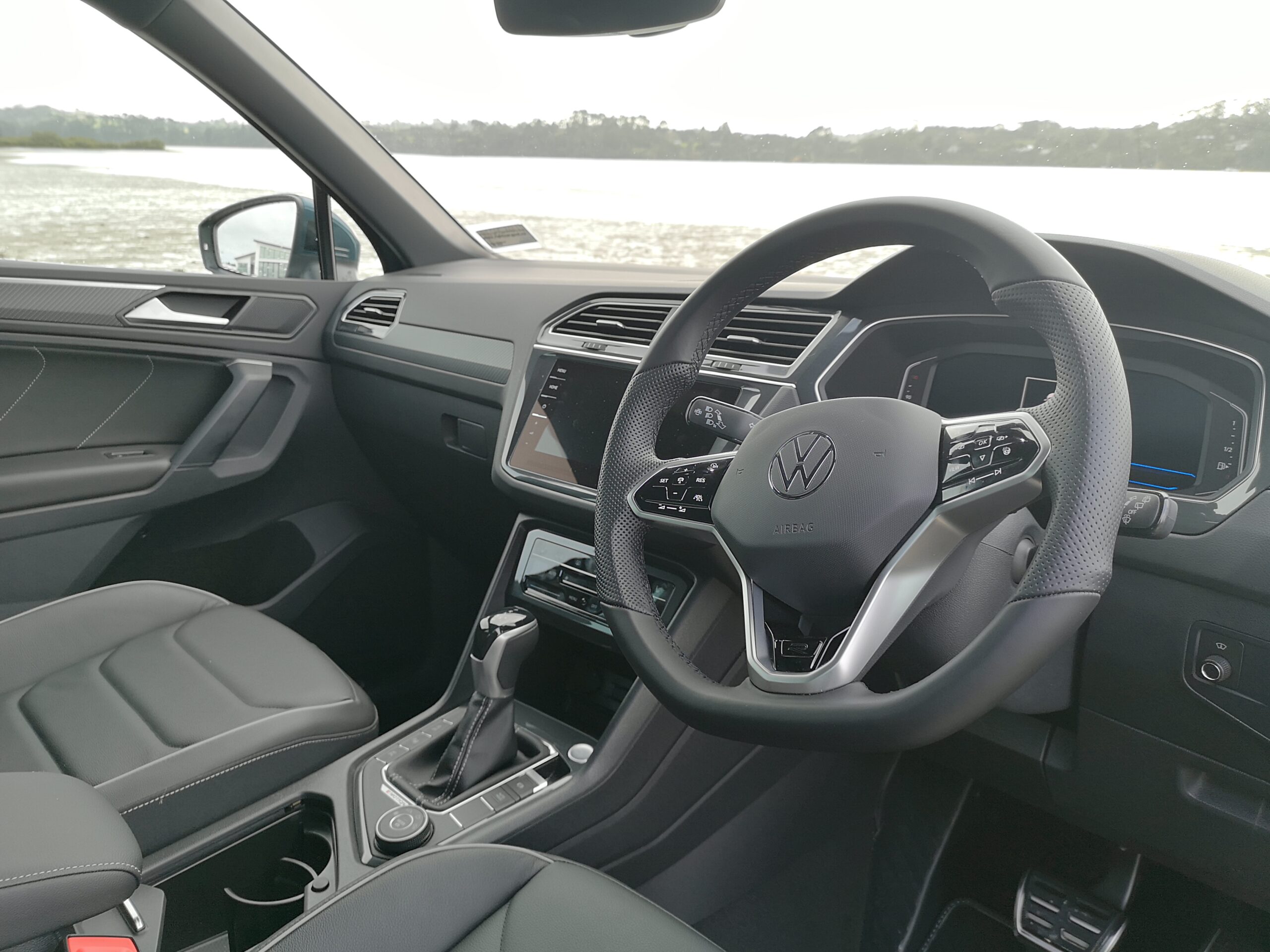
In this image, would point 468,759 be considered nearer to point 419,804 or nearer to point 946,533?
point 419,804

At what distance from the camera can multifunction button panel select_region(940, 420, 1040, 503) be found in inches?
33.7

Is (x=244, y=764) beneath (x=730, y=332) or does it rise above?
beneath

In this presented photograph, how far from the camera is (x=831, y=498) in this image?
3.05ft

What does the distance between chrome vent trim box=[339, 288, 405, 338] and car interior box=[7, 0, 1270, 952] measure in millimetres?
13

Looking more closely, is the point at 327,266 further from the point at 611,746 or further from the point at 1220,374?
the point at 1220,374

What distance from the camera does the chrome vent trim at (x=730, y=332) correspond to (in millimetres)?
1381

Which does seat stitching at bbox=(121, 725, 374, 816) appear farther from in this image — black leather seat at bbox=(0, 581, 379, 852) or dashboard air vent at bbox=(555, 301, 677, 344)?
dashboard air vent at bbox=(555, 301, 677, 344)

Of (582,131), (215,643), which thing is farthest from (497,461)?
(582,131)

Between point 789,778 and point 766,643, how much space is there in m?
0.79

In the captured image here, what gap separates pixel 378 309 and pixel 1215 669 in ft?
6.00

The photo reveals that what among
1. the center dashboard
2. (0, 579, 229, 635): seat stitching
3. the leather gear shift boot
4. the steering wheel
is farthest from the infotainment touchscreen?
(0, 579, 229, 635): seat stitching

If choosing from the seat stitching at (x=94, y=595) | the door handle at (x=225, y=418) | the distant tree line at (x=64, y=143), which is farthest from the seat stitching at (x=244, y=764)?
the distant tree line at (x=64, y=143)

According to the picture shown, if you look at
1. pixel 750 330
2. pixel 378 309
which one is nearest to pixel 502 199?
pixel 378 309

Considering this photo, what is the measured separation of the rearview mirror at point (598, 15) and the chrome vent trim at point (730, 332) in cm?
38
